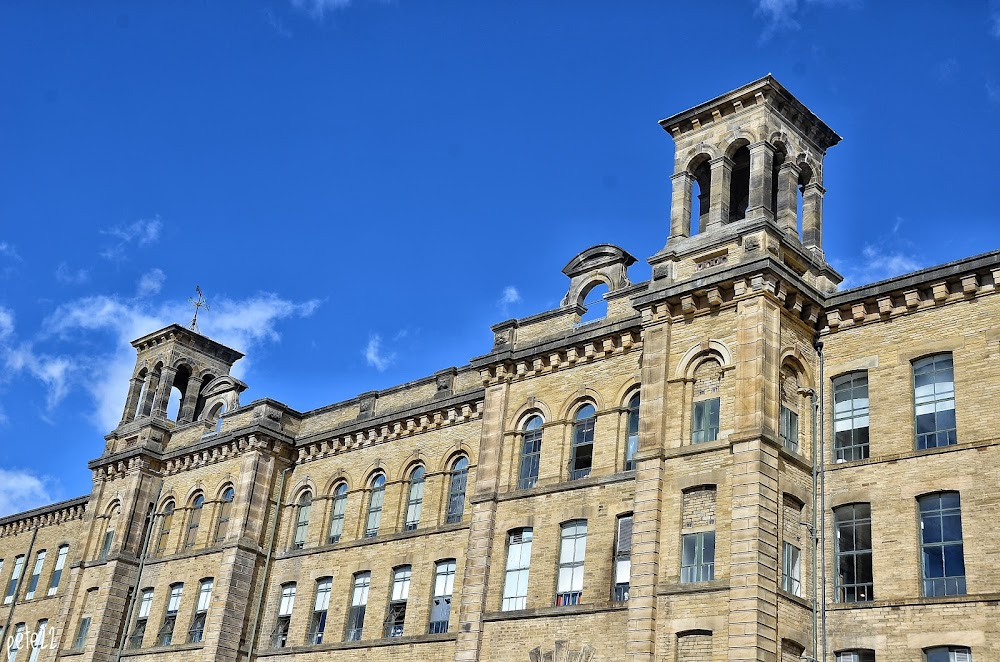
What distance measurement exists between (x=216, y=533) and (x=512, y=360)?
1406 cm

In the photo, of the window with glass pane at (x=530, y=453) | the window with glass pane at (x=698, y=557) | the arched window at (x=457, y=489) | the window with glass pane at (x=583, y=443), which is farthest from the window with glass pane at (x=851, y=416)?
the arched window at (x=457, y=489)

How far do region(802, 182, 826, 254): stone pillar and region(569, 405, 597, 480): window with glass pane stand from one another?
7.12 meters

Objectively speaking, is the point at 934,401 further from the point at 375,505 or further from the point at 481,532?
the point at 375,505

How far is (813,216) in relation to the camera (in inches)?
1161

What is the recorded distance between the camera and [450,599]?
104 feet

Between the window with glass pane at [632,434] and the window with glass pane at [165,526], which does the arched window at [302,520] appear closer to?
the window with glass pane at [165,526]

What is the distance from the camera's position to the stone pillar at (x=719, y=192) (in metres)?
28.8

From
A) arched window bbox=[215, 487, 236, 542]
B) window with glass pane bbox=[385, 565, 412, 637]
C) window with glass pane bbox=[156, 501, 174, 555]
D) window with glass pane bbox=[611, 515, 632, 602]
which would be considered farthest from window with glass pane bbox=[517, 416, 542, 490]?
window with glass pane bbox=[156, 501, 174, 555]

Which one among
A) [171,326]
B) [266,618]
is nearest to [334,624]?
[266,618]

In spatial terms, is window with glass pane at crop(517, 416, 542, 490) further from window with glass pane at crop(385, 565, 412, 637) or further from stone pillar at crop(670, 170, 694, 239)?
stone pillar at crop(670, 170, 694, 239)

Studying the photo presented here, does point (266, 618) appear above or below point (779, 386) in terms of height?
below

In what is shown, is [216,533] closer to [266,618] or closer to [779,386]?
[266,618]

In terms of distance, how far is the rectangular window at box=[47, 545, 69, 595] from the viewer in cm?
4844

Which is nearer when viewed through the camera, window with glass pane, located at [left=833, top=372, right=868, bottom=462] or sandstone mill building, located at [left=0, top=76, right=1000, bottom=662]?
sandstone mill building, located at [left=0, top=76, right=1000, bottom=662]
